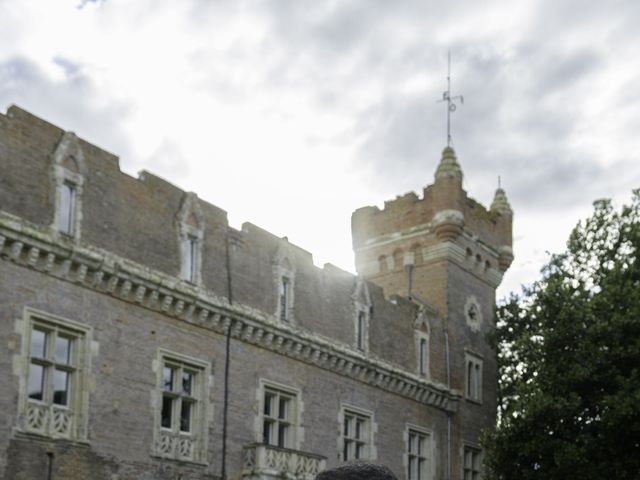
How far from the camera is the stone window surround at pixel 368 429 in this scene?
29.5 m

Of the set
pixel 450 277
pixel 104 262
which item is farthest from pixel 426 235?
pixel 104 262

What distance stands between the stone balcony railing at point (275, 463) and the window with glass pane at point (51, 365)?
5.80 m

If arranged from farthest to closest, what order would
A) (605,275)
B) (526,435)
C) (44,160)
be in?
1. (605,275)
2. (526,435)
3. (44,160)

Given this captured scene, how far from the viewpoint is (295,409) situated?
27.9 m

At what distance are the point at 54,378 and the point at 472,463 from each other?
1878cm

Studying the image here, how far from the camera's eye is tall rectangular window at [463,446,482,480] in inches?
1406

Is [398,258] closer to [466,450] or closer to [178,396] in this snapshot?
[466,450]

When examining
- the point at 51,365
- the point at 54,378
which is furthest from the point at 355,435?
the point at 51,365

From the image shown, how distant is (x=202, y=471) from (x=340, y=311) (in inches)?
300

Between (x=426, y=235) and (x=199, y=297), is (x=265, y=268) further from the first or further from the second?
(x=426, y=235)

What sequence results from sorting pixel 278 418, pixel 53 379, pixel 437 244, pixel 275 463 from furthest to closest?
pixel 437 244, pixel 278 418, pixel 275 463, pixel 53 379

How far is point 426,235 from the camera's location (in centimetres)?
3684

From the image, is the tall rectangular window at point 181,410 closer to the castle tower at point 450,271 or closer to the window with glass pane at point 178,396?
the window with glass pane at point 178,396

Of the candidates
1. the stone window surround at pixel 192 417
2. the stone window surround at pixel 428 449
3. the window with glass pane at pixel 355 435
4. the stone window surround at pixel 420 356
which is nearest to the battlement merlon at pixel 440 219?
the stone window surround at pixel 420 356
